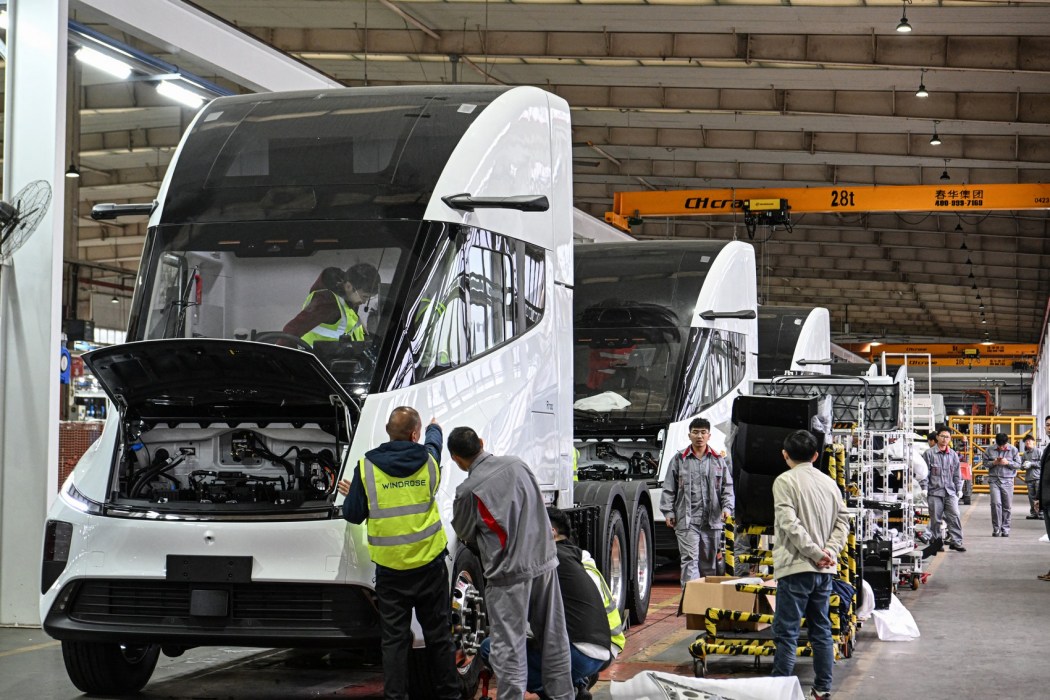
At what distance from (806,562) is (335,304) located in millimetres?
3006

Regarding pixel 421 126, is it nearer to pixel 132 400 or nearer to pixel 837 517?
pixel 132 400

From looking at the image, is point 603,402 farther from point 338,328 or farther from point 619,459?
point 338,328

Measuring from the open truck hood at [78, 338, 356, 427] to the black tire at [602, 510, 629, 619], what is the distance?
343 cm

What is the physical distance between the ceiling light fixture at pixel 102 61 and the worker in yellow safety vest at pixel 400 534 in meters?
5.98

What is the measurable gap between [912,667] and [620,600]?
2271 mm

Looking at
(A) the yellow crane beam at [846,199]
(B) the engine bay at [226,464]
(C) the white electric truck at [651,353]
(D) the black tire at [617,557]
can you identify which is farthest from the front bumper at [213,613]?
(A) the yellow crane beam at [846,199]

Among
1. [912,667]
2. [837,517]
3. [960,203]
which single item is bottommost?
[912,667]

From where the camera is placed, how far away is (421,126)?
765 centimetres

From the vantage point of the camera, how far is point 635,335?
13305 millimetres

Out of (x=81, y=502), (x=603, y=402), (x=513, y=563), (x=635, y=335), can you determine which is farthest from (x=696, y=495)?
(x=81, y=502)

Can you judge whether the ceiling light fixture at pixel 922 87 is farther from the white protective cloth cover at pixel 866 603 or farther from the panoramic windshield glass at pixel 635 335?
the white protective cloth cover at pixel 866 603

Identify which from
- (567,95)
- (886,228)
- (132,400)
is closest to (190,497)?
(132,400)

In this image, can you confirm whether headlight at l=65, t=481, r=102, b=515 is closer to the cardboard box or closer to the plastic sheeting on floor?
the plastic sheeting on floor

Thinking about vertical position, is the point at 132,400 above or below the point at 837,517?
above
